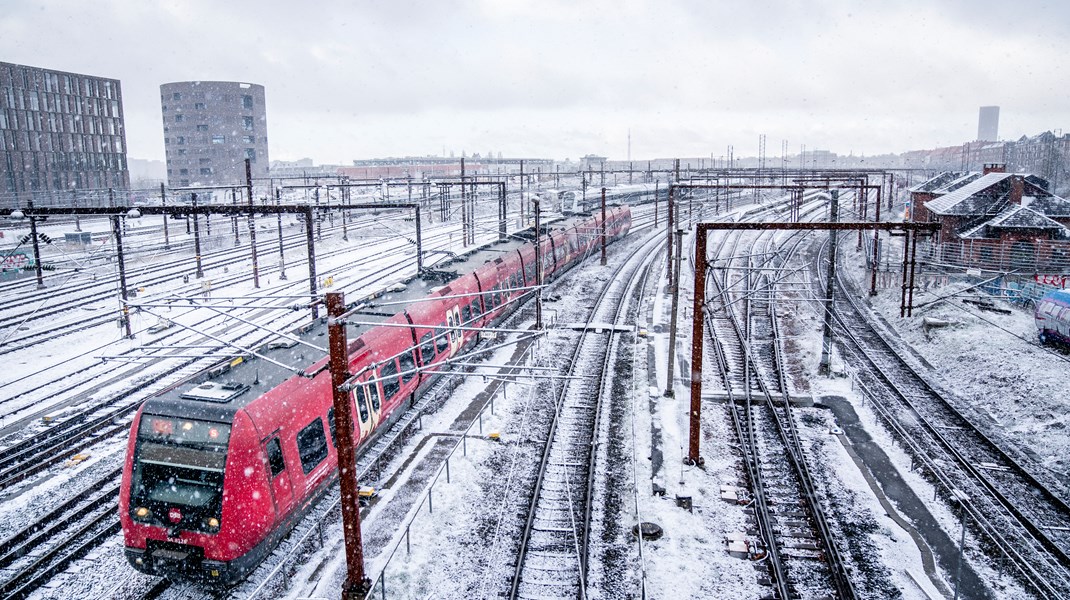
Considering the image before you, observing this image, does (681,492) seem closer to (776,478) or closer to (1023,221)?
(776,478)

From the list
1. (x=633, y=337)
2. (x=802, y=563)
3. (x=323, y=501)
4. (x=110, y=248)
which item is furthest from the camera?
(x=110, y=248)

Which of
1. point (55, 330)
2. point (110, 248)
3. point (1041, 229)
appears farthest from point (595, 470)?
point (110, 248)

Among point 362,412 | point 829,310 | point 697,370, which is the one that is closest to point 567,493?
point 697,370

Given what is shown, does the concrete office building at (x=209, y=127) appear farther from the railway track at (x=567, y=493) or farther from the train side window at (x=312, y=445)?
the train side window at (x=312, y=445)

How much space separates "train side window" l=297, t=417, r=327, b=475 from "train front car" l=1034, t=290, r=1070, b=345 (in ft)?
71.6

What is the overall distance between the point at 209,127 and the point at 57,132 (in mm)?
29474

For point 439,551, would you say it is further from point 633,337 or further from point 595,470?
point 633,337

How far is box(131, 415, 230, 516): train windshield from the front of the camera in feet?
31.7

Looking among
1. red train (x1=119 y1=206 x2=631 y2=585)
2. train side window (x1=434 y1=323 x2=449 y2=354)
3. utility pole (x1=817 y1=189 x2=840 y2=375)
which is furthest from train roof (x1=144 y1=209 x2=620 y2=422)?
utility pole (x1=817 y1=189 x2=840 y2=375)

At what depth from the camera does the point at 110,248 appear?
43.7m

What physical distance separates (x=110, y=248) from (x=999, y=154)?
125015 mm

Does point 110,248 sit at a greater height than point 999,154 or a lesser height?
lesser

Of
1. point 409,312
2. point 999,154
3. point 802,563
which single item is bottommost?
point 802,563

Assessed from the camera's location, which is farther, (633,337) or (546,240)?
(546,240)
